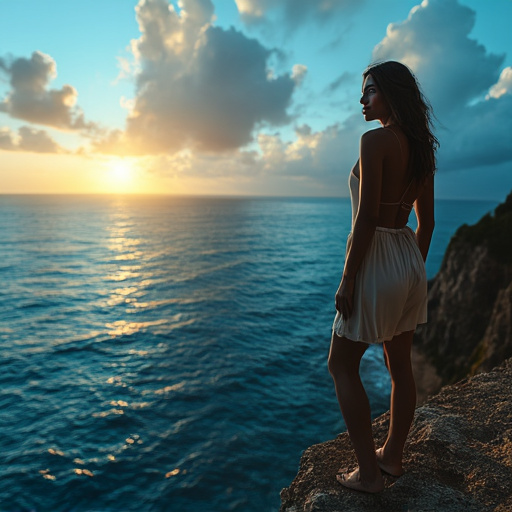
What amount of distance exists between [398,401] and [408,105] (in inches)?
95.4

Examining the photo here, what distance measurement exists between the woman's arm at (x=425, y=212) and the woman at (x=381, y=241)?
0.03 m

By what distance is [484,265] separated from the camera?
17.7 meters

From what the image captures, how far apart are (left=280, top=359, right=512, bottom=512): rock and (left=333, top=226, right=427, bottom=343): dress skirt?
1.33 metres

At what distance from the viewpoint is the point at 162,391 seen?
15.1 metres

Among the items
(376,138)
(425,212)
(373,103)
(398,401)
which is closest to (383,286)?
(425,212)

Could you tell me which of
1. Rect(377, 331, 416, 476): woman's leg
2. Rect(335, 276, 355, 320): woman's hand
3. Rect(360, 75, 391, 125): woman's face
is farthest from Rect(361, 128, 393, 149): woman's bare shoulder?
Rect(377, 331, 416, 476): woman's leg

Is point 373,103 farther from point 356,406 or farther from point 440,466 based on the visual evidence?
point 440,466

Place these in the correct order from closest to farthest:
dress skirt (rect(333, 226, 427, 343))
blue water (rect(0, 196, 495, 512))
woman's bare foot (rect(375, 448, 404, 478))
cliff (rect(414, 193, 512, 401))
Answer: dress skirt (rect(333, 226, 427, 343)), woman's bare foot (rect(375, 448, 404, 478)), blue water (rect(0, 196, 495, 512)), cliff (rect(414, 193, 512, 401))

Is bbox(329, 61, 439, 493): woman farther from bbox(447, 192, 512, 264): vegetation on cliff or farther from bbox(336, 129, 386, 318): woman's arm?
bbox(447, 192, 512, 264): vegetation on cliff

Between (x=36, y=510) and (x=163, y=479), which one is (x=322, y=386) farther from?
(x=36, y=510)

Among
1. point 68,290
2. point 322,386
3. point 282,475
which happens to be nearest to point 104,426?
point 282,475

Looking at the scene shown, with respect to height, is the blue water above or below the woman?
below

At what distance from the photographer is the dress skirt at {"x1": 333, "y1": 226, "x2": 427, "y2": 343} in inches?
111

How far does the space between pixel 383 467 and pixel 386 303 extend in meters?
1.63
